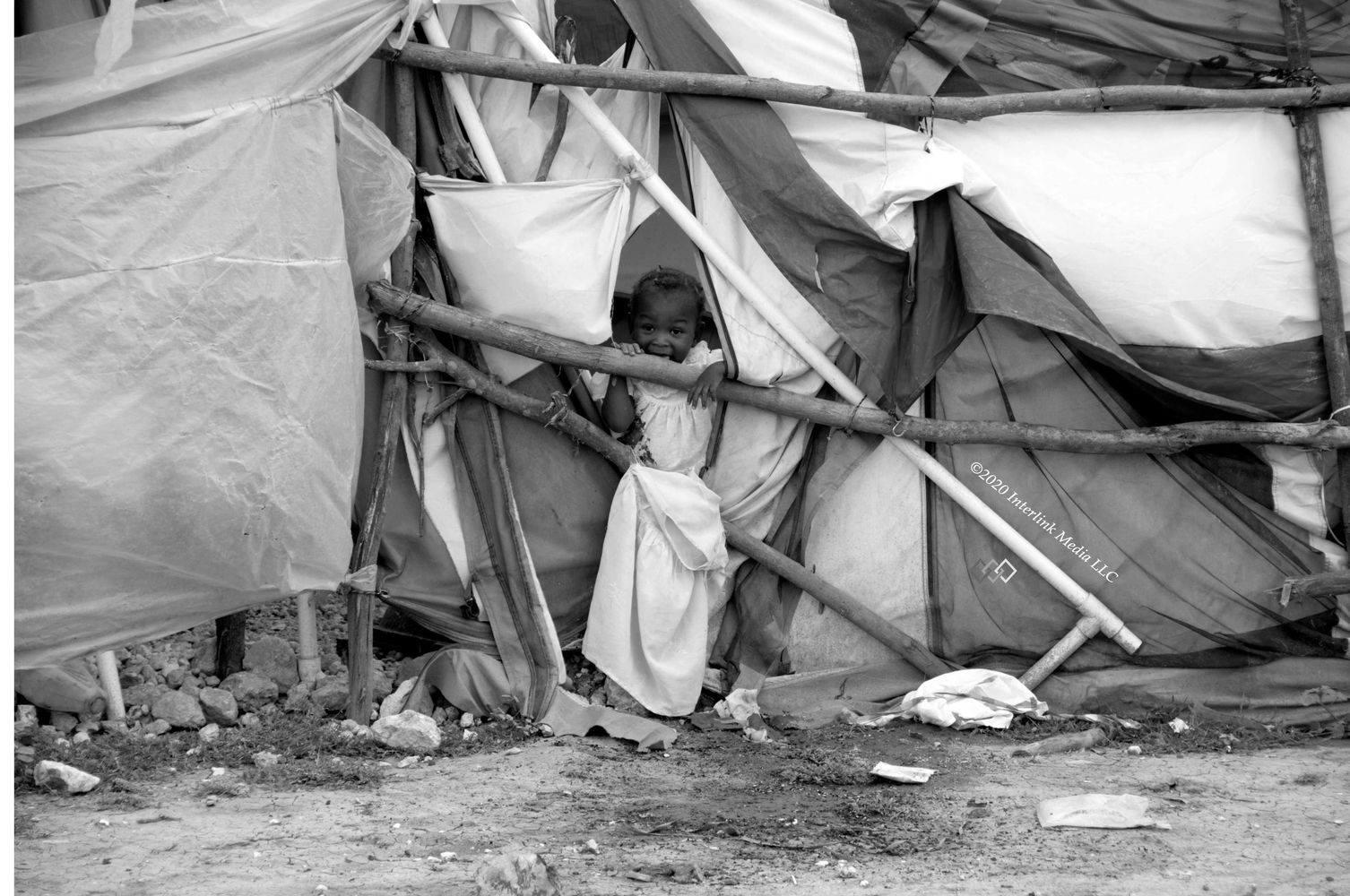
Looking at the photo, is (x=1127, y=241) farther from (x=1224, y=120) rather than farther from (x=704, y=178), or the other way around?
(x=704, y=178)

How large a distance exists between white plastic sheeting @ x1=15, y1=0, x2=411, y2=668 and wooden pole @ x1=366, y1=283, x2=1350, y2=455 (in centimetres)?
55

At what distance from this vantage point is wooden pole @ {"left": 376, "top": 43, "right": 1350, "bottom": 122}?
3.90m

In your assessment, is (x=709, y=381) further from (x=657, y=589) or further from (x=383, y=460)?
(x=383, y=460)

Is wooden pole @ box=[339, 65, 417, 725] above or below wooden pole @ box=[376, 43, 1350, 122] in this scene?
below

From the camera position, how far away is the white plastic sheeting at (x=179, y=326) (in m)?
3.00

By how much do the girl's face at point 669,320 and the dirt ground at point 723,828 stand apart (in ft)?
4.49

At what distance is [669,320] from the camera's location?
4.49 meters

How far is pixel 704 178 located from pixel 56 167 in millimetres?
1872

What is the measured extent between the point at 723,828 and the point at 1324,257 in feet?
8.38

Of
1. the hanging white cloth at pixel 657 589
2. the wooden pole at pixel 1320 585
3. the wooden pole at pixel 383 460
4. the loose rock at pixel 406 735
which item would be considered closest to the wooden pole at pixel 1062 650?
the wooden pole at pixel 1320 585

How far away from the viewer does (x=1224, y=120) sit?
13.6ft

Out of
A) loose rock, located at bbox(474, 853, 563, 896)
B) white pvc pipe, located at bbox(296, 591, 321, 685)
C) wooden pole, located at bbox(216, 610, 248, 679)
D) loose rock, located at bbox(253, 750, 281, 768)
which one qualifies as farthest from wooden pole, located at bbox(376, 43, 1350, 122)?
loose rock, located at bbox(474, 853, 563, 896)

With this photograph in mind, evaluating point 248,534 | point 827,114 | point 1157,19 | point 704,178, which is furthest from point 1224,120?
point 248,534

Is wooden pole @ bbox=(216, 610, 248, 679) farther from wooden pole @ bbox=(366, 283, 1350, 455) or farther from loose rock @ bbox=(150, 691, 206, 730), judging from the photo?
wooden pole @ bbox=(366, 283, 1350, 455)
